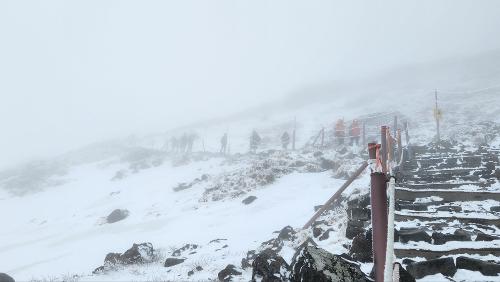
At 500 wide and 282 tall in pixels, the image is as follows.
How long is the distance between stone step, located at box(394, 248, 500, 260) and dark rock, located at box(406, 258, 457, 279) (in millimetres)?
513

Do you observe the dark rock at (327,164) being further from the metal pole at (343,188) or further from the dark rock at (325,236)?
the dark rock at (325,236)

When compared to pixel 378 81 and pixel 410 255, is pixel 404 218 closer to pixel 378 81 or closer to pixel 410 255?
pixel 410 255

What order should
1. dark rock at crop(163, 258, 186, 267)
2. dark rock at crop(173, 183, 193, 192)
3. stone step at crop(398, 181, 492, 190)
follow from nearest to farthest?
stone step at crop(398, 181, 492, 190) → dark rock at crop(163, 258, 186, 267) → dark rock at crop(173, 183, 193, 192)

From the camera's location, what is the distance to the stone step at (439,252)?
558cm

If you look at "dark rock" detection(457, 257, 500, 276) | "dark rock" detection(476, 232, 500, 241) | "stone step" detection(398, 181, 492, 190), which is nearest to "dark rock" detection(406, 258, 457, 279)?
"dark rock" detection(457, 257, 500, 276)

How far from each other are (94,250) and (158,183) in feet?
39.5

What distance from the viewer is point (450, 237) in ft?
20.3

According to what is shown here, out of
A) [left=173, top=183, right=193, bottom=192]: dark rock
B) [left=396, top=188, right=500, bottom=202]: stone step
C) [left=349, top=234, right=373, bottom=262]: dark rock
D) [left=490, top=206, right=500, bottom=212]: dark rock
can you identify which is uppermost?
[left=396, top=188, right=500, bottom=202]: stone step

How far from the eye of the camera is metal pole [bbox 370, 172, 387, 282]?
3.89 metres

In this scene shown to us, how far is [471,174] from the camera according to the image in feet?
32.4

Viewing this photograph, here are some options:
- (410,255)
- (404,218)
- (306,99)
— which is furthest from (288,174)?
(306,99)

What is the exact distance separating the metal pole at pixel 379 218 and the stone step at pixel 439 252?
2333 mm

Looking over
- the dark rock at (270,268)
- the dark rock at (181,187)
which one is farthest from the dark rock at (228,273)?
the dark rock at (181,187)

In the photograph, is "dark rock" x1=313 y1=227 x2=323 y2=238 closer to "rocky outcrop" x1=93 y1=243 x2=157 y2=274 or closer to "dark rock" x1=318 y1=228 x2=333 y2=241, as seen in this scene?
"dark rock" x1=318 y1=228 x2=333 y2=241
